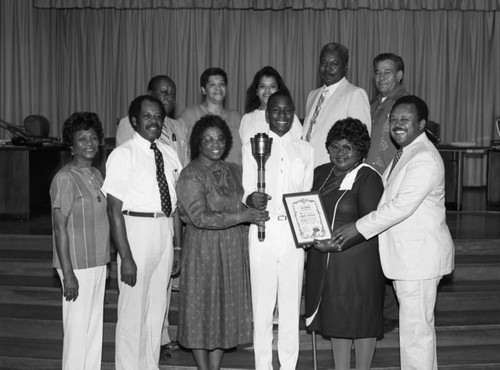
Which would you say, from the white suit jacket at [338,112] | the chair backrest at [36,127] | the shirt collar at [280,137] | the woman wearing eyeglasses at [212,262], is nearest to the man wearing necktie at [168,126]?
the woman wearing eyeglasses at [212,262]

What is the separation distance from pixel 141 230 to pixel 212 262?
45cm

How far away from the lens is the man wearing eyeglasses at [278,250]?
4.08 m

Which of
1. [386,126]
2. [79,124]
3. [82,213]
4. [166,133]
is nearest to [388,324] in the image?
[386,126]

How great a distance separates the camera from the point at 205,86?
16.8 feet

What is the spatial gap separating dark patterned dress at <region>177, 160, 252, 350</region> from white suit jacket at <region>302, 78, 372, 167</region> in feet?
2.48

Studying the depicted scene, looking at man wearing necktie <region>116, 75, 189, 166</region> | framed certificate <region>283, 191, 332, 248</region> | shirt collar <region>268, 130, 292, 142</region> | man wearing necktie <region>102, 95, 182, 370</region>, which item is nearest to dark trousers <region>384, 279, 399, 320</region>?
framed certificate <region>283, 191, 332, 248</region>

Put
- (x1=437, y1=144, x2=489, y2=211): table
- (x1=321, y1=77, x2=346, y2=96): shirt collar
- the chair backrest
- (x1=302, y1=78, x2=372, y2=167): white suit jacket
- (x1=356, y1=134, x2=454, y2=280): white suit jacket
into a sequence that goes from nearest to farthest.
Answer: (x1=356, y1=134, x2=454, y2=280): white suit jacket
(x1=302, y1=78, x2=372, y2=167): white suit jacket
(x1=321, y1=77, x2=346, y2=96): shirt collar
(x1=437, y1=144, x2=489, y2=211): table
the chair backrest

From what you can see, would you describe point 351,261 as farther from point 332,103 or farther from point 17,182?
point 17,182

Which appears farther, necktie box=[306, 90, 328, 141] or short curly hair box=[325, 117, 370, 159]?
necktie box=[306, 90, 328, 141]

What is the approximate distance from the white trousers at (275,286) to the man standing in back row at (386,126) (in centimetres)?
92

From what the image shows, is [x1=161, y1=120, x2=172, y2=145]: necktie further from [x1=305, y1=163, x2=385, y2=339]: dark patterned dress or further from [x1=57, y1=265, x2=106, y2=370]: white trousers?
[x1=305, y1=163, x2=385, y2=339]: dark patterned dress

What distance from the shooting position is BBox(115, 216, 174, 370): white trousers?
4.14 m

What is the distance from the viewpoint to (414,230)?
3.94 meters

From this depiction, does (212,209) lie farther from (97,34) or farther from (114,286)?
(97,34)
